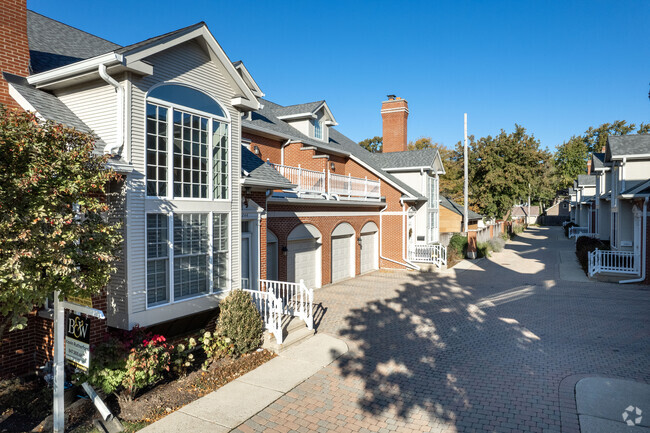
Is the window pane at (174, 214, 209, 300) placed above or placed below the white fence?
above

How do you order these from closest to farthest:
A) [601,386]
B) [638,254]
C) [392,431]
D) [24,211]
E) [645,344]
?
[24,211]
[392,431]
[601,386]
[645,344]
[638,254]

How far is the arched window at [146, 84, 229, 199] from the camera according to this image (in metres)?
7.79

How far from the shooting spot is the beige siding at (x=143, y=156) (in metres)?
7.31

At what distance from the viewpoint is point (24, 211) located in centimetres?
460

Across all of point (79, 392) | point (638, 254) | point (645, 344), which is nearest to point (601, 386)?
point (645, 344)

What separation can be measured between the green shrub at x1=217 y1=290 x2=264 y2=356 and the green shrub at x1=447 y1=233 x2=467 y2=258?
1980 centimetres

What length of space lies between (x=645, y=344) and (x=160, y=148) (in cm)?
1211

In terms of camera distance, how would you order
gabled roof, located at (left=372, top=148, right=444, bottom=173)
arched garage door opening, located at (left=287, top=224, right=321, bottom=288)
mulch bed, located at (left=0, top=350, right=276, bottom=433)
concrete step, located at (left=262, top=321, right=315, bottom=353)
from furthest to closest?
gabled roof, located at (left=372, top=148, right=444, bottom=173) < arched garage door opening, located at (left=287, top=224, right=321, bottom=288) < concrete step, located at (left=262, top=321, right=315, bottom=353) < mulch bed, located at (left=0, top=350, right=276, bottom=433)

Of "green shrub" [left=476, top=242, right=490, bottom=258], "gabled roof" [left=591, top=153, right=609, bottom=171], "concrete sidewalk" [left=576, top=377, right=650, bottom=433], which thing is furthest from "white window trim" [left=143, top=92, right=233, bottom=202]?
"gabled roof" [left=591, top=153, right=609, bottom=171]

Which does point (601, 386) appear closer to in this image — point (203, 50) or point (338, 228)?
point (203, 50)

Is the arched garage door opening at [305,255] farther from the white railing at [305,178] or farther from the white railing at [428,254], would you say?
the white railing at [428,254]

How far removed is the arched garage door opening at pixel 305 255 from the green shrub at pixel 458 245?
1241cm

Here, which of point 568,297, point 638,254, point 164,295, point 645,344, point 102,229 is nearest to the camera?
point 102,229

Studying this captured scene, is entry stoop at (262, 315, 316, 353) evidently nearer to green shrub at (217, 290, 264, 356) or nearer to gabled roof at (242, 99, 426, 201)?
green shrub at (217, 290, 264, 356)
